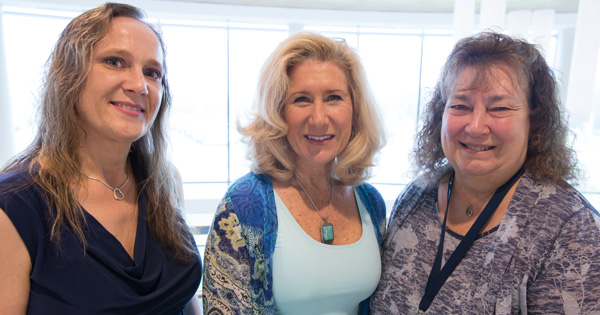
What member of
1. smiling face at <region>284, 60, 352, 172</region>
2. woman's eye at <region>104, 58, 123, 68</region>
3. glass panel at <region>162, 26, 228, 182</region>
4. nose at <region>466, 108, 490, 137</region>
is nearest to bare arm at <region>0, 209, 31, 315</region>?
woman's eye at <region>104, 58, 123, 68</region>

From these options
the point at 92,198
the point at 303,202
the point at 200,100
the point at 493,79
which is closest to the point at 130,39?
the point at 92,198

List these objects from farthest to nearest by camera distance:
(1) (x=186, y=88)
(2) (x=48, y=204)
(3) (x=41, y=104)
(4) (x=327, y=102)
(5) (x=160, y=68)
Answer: (1) (x=186, y=88), (4) (x=327, y=102), (5) (x=160, y=68), (3) (x=41, y=104), (2) (x=48, y=204)

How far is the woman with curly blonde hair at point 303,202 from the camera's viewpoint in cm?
144

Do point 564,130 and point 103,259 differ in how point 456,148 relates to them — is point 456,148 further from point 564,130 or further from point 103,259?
point 103,259

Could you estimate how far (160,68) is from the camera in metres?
1.49

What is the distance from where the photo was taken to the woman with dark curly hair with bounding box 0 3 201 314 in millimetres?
1193

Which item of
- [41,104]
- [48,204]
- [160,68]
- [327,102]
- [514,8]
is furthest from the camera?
[514,8]

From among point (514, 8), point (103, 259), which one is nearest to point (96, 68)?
point (103, 259)

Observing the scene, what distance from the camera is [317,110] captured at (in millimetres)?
1588

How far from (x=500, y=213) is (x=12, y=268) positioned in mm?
1744

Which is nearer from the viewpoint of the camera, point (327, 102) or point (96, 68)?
point (96, 68)

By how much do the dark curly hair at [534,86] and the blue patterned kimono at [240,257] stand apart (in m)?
0.98

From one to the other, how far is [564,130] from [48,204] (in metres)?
1.98

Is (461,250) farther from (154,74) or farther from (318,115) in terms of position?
(154,74)
